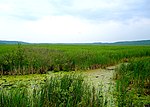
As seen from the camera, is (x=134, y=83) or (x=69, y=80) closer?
(x=69, y=80)

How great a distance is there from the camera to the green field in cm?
455

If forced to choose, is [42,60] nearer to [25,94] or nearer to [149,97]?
[149,97]

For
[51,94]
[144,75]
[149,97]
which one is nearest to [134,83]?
[144,75]

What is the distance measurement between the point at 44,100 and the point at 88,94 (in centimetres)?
96

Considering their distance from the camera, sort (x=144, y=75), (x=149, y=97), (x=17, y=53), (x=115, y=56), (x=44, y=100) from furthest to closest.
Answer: (x=115, y=56)
(x=17, y=53)
(x=144, y=75)
(x=149, y=97)
(x=44, y=100)

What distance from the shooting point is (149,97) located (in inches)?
270

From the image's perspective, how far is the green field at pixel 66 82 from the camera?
4555 millimetres

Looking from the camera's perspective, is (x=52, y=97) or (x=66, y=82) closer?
(x=52, y=97)

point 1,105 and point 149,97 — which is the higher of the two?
point 1,105

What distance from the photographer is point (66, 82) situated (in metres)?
5.30

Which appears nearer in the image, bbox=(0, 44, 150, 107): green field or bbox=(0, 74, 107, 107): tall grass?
bbox=(0, 74, 107, 107): tall grass

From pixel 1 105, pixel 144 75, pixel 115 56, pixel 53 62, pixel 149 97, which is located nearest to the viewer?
pixel 1 105

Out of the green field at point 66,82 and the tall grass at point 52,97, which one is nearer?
the tall grass at point 52,97

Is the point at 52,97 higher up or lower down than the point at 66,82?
lower down
